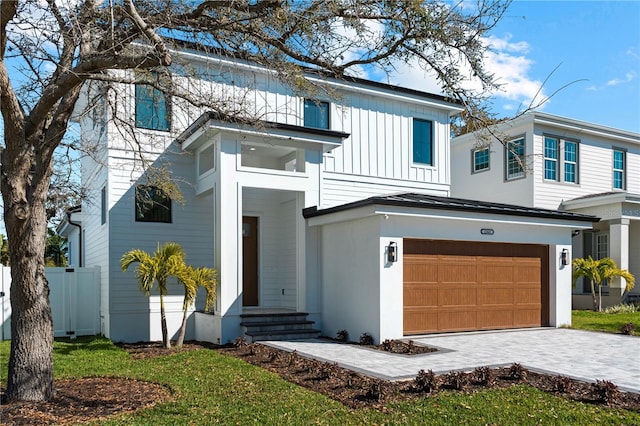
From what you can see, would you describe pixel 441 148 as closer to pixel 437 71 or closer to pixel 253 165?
pixel 253 165

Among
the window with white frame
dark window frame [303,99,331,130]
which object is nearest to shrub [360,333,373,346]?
dark window frame [303,99,331,130]

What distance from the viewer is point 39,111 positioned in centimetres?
671

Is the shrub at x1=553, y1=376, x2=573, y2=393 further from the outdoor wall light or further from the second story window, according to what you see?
the second story window

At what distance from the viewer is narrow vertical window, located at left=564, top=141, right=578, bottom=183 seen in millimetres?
20280

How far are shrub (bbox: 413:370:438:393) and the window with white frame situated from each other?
14482mm

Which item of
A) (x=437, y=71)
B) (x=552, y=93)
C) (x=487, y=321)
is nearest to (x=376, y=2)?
(x=437, y=71)

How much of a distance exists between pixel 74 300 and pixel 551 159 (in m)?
16.4

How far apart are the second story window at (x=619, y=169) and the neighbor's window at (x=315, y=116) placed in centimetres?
1310

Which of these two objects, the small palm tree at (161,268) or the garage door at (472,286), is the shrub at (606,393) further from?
the small palm tree at (161,268)

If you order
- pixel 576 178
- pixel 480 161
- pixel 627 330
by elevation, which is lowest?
pixel 627 330

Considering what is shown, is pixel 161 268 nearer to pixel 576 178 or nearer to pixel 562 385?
pixel 562 385

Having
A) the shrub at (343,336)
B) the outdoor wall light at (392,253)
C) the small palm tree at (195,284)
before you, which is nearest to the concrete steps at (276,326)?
the shrub at (343,336)

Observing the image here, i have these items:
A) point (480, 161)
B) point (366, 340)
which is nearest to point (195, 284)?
point (366, 340)

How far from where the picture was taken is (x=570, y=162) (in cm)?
2034
